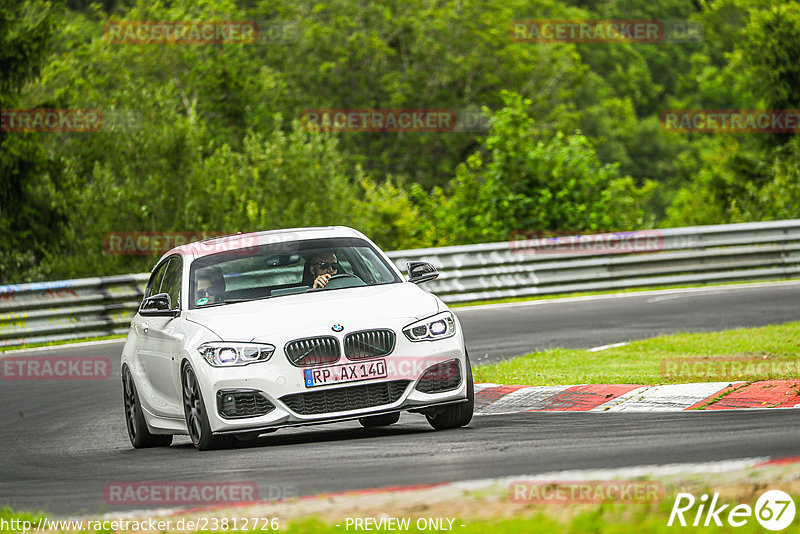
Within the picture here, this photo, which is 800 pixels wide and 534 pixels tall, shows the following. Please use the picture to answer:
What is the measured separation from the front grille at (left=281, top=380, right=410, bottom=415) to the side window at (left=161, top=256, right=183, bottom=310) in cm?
164

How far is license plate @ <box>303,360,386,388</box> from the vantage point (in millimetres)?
8828

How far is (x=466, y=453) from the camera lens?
7797mm

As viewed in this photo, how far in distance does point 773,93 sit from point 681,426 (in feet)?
101

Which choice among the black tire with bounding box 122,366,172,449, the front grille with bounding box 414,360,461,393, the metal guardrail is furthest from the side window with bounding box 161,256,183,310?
the metal guardrail

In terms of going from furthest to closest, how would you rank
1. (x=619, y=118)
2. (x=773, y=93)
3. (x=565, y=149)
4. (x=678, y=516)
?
(x=619, y=118) → (x=773, y=93) → (x=565, y=149) → (x=678, y=516)

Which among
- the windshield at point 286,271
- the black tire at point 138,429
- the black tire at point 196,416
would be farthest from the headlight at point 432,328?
the black tire at point 138,429

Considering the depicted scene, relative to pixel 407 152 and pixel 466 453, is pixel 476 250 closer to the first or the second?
pixel 466 453

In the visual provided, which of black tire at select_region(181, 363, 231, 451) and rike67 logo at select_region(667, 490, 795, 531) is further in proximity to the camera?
black tire at select_region(181, 363, 231, 451)

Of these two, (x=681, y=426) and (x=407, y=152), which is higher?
(x=681, y=426)

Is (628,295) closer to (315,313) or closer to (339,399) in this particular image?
(315,313)

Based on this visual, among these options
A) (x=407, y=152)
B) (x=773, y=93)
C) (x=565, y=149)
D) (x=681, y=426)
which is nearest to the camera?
(x=681, y=426)

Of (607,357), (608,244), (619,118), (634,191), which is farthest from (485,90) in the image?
(607,357)

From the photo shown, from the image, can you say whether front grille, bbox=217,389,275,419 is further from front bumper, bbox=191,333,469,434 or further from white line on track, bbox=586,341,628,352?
white line on track, bbox=586,341,628,352

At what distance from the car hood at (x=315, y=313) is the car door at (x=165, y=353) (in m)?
0.28
